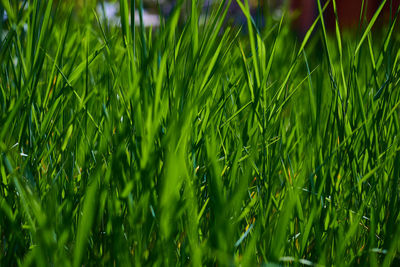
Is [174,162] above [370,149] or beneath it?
above

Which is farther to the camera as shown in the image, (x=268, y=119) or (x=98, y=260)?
(x=268, y=119)

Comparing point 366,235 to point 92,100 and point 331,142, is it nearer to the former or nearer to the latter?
point 331,142

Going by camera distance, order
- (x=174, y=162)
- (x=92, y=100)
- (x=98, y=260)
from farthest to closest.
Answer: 1. (x=92, y=100)
2. (x=98, y=260)
3. (x=174, y=162)

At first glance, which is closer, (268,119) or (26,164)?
(26,164)

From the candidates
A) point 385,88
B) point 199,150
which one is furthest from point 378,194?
point 199,150

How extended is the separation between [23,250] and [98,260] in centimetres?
11

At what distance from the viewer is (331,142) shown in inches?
29.7

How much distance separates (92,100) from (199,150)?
0.22 metres

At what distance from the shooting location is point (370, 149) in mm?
740

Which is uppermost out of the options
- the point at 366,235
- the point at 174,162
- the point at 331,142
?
the point at 174,162

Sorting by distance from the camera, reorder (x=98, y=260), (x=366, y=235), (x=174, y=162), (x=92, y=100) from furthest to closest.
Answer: (x=92, y=100) < (x=366, y=235) < (x=98, y=260) < (x=174, y=162)

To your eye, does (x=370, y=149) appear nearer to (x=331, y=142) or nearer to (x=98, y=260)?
(x=331, y=142)

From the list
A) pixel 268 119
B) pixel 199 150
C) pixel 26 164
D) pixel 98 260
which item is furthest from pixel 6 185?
pixel 268 119

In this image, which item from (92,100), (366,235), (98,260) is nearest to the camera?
(98,260)
